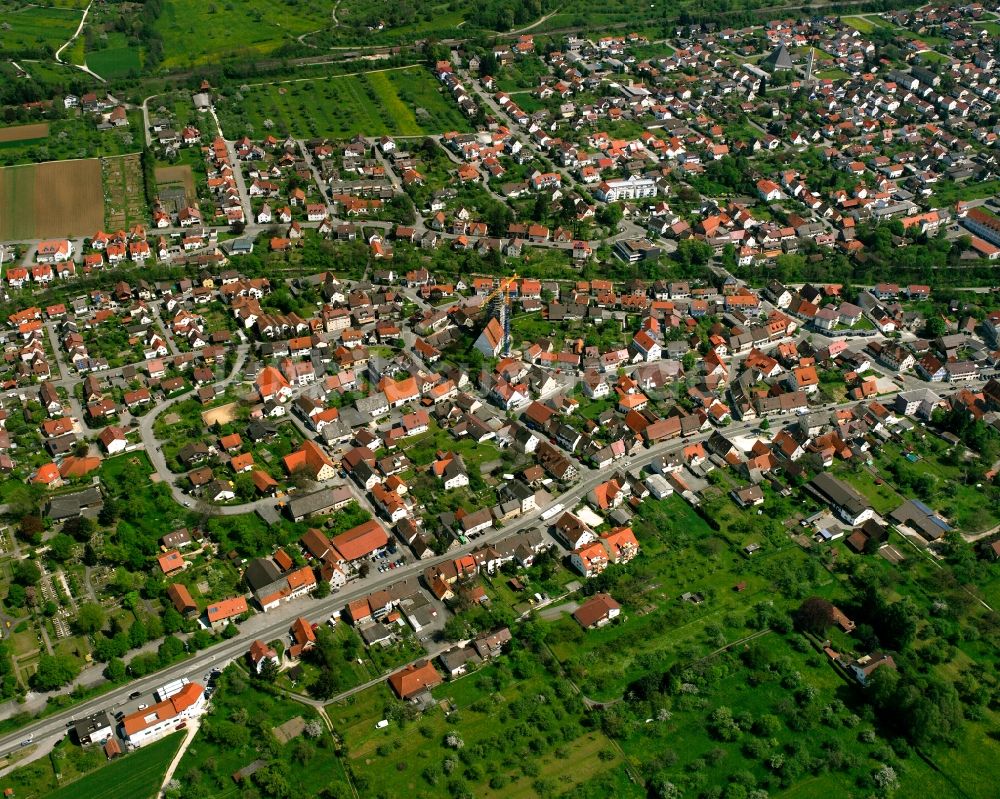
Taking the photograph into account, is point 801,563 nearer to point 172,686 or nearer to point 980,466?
point 980,466

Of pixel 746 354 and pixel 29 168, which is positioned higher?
pixel 29 168

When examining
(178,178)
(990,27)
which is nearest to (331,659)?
(178,178)

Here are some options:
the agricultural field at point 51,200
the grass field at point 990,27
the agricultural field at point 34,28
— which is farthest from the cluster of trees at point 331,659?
the grass field at point 990,27

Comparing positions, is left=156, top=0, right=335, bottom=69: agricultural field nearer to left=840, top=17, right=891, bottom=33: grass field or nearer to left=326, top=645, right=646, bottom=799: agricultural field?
left=840, top=17, right=891, bottom=33: grass field

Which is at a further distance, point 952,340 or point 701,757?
point 952,340

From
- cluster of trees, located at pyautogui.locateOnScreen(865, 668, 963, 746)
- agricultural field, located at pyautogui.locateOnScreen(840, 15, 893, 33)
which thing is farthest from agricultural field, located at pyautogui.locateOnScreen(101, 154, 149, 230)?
agricultural field, located at pyautogui.locateOnScreen(840, 15, 893, 33)

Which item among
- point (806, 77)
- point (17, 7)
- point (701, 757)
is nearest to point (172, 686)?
point (701, 757)

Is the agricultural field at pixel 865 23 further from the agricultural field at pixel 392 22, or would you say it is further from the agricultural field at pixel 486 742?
the agricultural field at pixel 486 742
